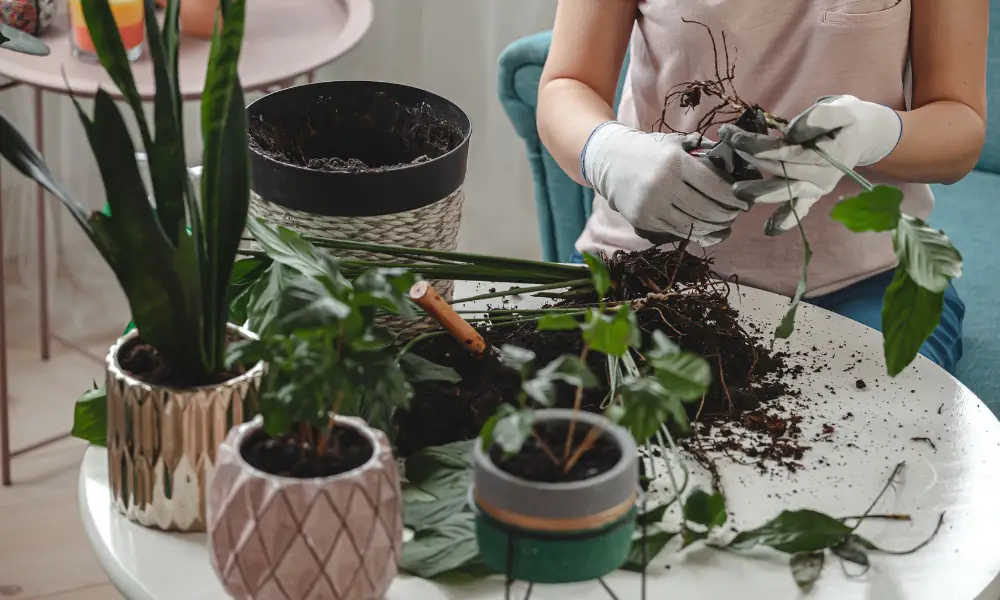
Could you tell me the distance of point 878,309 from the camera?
43.7 inches

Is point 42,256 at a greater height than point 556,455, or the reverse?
point 556,455

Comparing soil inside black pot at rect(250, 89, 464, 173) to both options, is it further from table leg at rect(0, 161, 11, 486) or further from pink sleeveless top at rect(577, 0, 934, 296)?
table leg at rect(0, 161, 11, 486)

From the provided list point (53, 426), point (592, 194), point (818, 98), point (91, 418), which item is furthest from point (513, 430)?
point (53, 426)

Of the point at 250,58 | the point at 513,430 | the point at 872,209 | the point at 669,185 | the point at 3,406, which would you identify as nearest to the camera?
the point at 513,430

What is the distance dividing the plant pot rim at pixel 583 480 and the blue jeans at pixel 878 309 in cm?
62

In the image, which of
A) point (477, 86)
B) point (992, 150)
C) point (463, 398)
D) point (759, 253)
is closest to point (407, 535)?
point (463, 398)

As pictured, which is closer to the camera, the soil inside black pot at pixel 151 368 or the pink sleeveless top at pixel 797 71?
the soil inside black pot at pixel 151 368

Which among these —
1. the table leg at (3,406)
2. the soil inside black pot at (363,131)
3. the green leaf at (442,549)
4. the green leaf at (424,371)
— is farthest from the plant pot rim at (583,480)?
the table leg at (3,406)

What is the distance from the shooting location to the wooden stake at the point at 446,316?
2.36 feet

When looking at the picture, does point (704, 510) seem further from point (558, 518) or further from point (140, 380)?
point (140, 380)

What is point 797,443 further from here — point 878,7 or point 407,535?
Answer: point 878,7

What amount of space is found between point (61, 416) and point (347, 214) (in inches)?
48.6

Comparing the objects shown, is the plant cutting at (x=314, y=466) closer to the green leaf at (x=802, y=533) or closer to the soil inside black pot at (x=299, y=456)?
the soil inside black pot at (x=299, y=456)

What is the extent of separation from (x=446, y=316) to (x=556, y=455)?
218mm
